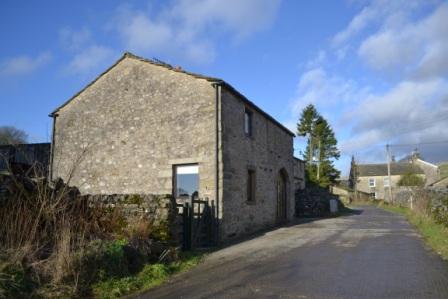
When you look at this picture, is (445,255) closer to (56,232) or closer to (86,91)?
(56,232)

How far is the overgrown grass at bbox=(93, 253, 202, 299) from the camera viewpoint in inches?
278

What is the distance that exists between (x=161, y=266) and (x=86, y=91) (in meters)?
11.0

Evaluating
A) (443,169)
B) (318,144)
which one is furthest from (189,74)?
(443,169)

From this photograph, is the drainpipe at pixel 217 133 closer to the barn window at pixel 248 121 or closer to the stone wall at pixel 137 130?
the stone wall at pixel 137 130

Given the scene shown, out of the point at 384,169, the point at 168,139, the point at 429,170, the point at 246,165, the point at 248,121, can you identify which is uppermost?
the point at 384,169

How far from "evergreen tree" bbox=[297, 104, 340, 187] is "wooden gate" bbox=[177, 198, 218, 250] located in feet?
118

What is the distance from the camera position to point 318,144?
50594 millimetres

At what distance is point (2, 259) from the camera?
6434 mm

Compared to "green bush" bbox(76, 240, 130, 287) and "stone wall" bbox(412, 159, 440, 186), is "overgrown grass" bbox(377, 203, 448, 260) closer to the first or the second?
"green bush" bbox(76, 240, 130, 287)

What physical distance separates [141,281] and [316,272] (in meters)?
3.65

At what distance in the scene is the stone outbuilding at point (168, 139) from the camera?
46.6ft

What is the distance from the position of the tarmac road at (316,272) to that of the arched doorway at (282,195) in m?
7.80

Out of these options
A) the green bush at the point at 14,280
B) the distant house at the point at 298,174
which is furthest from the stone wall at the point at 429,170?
the green bush at the point at 14,280

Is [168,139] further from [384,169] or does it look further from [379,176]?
[384,169]
